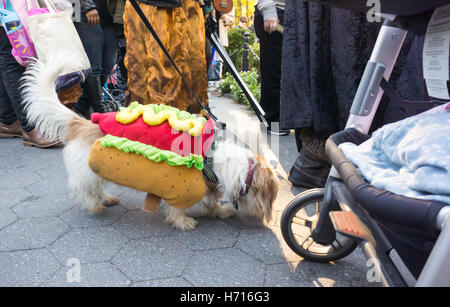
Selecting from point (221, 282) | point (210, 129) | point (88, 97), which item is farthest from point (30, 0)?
point (221, 282)

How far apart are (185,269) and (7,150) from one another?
276 centimetres

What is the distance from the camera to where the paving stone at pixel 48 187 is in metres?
2.43

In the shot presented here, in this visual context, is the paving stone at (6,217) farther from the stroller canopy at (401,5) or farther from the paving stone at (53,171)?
the stroller canopy at (401,5)

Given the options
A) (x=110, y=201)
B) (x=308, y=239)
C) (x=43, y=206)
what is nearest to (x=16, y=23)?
(x=43, y=206)

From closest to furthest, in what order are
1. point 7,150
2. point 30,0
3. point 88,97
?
point 30,0 < point 7,150 < point 88,97

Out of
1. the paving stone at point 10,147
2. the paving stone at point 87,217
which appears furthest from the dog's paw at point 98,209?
the paving stone at point 10,147

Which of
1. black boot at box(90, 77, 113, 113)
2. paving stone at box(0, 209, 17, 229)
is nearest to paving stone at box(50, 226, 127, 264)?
paving stone at box(0, 209, 17, 229)

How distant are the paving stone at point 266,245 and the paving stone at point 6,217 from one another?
4.72ft

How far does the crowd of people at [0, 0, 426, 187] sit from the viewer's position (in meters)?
2.06

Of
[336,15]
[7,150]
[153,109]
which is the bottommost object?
[7,150]

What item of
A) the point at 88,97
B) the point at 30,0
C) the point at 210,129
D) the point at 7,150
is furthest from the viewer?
the point at 88,97

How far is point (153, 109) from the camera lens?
1881mm

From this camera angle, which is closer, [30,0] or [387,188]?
[387,188]
